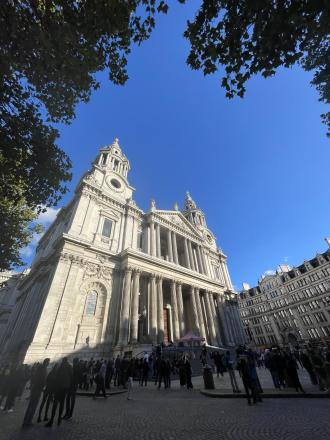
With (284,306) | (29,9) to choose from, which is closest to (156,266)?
(29,9)

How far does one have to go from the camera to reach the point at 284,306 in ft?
189

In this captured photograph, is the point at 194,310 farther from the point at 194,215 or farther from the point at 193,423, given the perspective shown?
the point at 194,215

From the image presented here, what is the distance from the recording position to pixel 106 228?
27344 mm

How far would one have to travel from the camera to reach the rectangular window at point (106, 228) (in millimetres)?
26781

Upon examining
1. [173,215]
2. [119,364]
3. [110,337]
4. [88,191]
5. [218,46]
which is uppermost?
[173,215]

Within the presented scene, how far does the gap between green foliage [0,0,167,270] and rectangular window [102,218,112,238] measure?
16.0 m

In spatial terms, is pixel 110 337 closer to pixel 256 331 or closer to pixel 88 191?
pixel 88 191

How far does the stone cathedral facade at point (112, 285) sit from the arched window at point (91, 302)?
9cm

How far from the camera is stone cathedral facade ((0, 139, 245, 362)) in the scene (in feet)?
61.3

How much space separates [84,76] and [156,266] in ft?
71.4

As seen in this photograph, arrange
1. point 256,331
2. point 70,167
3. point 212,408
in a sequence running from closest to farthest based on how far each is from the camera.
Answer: point 212,408 < point 70,167 < point 256,331

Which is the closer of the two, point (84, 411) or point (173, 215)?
point (84, 411)

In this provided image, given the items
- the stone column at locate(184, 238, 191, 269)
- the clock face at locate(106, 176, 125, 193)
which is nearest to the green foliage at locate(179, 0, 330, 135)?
the clock face at locate(106, 176, 125, 193)

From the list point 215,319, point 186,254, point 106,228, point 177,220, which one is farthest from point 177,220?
point 215,319
